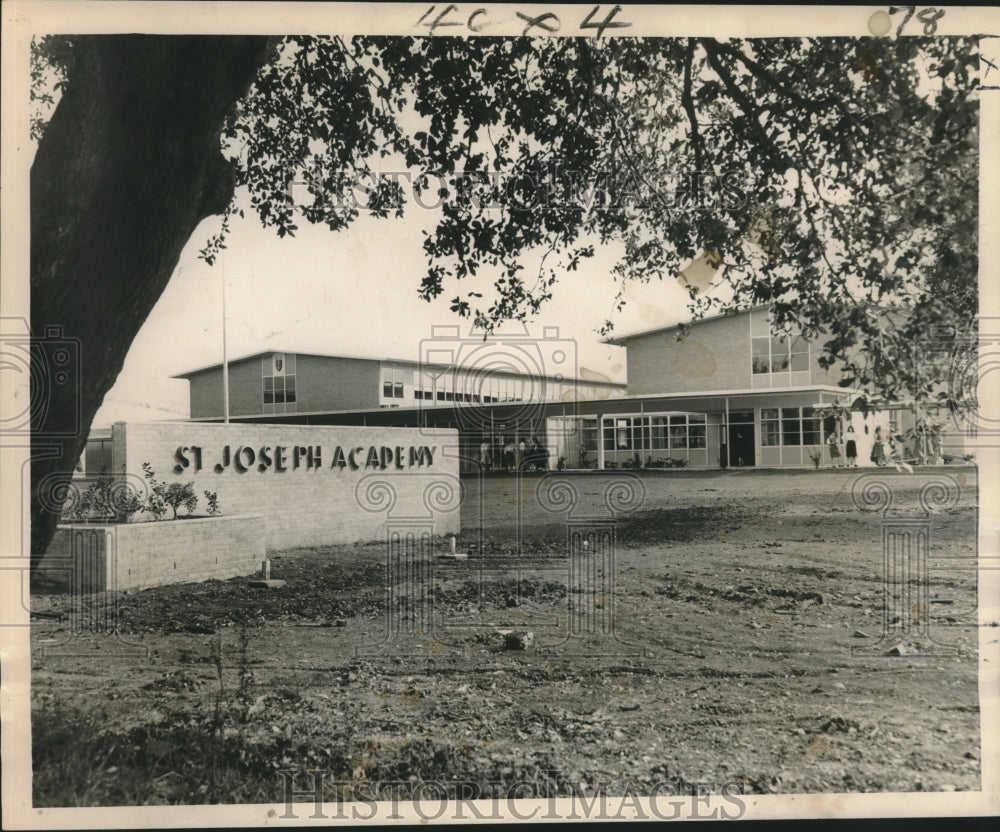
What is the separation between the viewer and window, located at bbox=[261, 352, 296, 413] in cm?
455

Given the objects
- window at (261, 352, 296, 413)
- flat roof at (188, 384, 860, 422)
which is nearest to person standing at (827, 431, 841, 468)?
flat roof at (188, 384, 860, 422)

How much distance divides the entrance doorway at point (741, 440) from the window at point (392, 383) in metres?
2.41

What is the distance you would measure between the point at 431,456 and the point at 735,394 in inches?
86.4

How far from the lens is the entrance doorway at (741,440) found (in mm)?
5016

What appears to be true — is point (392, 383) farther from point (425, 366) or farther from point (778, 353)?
point (778, 353)

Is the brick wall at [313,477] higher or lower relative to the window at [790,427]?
lower

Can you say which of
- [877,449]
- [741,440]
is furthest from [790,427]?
[877,449]

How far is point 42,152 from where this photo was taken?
11.0ft

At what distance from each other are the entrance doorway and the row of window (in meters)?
0.21

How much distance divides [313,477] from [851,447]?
4.36 m

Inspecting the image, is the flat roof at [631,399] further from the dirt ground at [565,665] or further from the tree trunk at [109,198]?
the tree trunk at [109,198]

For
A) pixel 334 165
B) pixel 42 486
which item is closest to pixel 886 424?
pixel 334 165

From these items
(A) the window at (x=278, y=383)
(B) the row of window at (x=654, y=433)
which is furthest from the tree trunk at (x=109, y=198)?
(B) the row of window at (x=654, y=433)

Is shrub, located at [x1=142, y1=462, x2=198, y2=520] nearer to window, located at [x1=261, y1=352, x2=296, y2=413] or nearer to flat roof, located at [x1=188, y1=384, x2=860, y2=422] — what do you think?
flat roof, located at [x1=188, y1=384, x2=860, y2=422]
